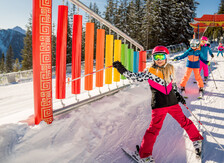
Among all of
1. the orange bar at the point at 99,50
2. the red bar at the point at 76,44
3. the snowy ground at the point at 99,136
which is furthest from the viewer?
the orange bar at the point at 99,50

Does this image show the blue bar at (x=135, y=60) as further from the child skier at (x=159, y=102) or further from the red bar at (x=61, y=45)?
the red bar at (x=61, y=45)

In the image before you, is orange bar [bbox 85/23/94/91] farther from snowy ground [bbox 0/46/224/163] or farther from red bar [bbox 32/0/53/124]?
red bar [bbox 32/0/53/124]

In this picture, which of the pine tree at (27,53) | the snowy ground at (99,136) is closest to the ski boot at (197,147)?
the snowy ground at (99,136)

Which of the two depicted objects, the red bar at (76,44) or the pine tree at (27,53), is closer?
the red bar at (76,44)

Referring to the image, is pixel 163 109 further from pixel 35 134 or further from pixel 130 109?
pixel 35 134

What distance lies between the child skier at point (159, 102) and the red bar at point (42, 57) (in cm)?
121

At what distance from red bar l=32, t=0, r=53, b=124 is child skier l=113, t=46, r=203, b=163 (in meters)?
1.21

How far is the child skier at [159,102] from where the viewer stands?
94.8 inches

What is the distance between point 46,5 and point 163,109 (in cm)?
232

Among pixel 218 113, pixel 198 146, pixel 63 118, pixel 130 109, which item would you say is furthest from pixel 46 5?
pixel 218 113

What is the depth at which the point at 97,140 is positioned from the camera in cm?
276

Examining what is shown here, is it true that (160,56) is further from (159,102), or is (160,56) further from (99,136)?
(99,136)

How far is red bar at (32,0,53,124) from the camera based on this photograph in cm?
235

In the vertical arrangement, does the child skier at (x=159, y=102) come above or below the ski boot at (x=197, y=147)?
above
